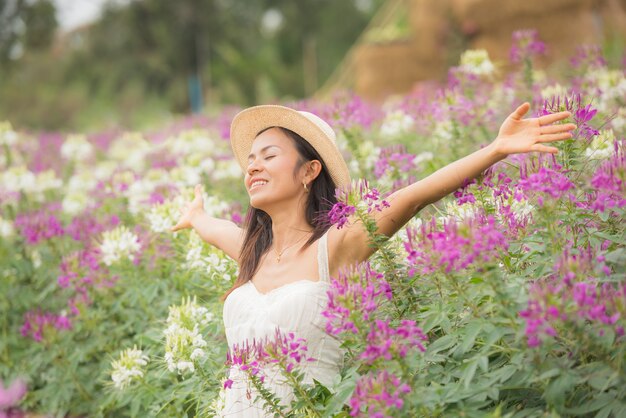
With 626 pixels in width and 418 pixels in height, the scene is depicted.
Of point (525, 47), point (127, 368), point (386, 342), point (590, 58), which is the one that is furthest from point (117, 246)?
point (590, 58)

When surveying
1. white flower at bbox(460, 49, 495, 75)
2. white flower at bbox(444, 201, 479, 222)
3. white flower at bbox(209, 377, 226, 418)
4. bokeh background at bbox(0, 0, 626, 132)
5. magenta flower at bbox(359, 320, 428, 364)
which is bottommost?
white flower at bbox(209, 377, 226, 418)

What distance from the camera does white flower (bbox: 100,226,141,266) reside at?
383cm

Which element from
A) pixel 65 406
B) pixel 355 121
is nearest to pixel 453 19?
pixel 355 121

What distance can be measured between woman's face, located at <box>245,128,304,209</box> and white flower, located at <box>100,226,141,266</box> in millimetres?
1073

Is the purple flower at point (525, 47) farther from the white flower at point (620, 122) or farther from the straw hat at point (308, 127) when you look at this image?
the straw hat at point (308, 127)

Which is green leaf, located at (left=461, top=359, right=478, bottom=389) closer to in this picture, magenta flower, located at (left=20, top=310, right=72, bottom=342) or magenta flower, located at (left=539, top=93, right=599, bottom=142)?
magenta flower, located at (left=539, top=93, right=599, bottom=142)

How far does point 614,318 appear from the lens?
191 cm

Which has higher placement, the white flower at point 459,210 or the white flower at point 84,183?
the white flower at point 84,183

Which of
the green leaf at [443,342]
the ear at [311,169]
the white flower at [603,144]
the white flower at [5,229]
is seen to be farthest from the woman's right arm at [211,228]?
the white flower at [5,229]

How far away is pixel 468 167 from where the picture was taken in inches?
96.0

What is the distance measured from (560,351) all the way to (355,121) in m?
2.47

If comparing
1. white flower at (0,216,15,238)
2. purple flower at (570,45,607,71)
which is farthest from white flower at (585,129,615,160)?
white flower at (0,216,15,238)

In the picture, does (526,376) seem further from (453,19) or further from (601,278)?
(453,19)

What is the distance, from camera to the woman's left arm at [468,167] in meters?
2.33
